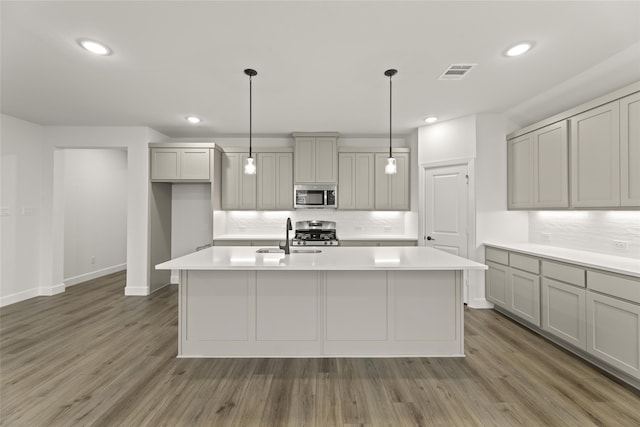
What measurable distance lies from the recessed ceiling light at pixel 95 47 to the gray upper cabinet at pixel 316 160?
300cm

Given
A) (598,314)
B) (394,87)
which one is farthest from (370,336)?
(394,87)

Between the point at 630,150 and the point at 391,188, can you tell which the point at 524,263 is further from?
the point at 391,188

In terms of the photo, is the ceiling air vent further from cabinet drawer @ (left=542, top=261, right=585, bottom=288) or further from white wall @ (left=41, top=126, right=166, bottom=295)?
white wall @ (left=41, top=126, right=166, bottom=295)

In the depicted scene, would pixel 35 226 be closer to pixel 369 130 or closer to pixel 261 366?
pixel 261 366

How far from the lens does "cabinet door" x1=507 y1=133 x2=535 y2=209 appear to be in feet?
12.5

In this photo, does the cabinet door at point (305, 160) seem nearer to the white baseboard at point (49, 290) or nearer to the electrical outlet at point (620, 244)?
the electrical outlet at point (620, 244)

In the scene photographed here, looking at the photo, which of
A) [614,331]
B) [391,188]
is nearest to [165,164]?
[391,188]

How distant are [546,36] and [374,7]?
1.43 meters

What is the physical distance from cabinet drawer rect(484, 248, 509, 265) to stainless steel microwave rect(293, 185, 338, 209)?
95.2 inches

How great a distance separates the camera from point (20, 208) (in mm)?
4582

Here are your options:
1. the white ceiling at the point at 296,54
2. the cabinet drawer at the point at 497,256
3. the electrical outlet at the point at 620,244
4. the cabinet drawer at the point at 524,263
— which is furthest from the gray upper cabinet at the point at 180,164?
the electrical outlet at the point at 620,244

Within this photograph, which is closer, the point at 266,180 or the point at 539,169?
the point at 539,169

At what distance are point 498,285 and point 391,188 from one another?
7.35 ft

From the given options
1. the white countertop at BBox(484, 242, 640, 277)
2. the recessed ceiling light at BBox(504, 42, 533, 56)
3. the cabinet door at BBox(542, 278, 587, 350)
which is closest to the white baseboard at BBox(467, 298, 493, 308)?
the white countertop at BBox(484, 242, 640, 277)
